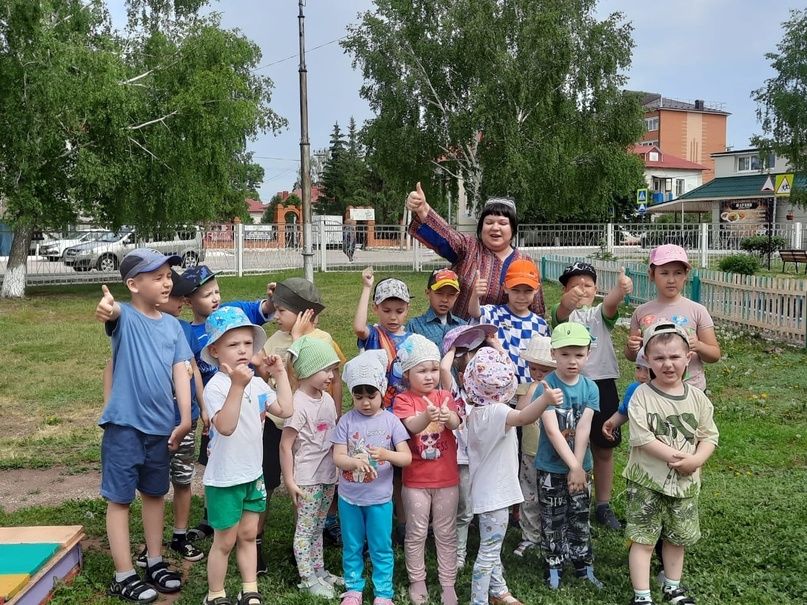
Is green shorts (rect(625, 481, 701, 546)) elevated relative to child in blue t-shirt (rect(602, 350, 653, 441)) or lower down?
lower down

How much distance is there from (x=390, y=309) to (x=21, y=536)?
2.27 meters

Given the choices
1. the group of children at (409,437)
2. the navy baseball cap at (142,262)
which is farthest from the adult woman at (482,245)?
the navy baseball cap at (142,262)

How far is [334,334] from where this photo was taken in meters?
12.1

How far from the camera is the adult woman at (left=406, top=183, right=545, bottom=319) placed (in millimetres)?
4202

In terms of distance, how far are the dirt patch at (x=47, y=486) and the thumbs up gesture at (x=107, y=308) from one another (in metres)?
2.13

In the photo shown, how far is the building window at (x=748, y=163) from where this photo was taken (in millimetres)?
50144

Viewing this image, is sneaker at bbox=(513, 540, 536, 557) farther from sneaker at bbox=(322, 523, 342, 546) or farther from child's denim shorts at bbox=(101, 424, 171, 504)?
child's denim shorts at bbox=(101, 424, 171, 504)

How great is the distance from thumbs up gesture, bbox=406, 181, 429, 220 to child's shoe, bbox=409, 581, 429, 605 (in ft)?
6.47

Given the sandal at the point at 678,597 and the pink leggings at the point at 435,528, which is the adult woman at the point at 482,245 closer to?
the pink leggings at the point at 435,528

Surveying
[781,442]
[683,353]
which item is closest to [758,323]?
[781,442]

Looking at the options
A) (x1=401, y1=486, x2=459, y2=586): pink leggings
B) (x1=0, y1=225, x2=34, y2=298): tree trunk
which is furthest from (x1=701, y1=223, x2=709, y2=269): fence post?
(x1=401, y1=486, x2=459, y2=586): pink leggings

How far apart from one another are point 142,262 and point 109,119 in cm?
1446

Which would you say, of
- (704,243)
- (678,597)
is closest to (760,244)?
(704,243)

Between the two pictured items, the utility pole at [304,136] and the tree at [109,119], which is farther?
the tree at [109,119]
